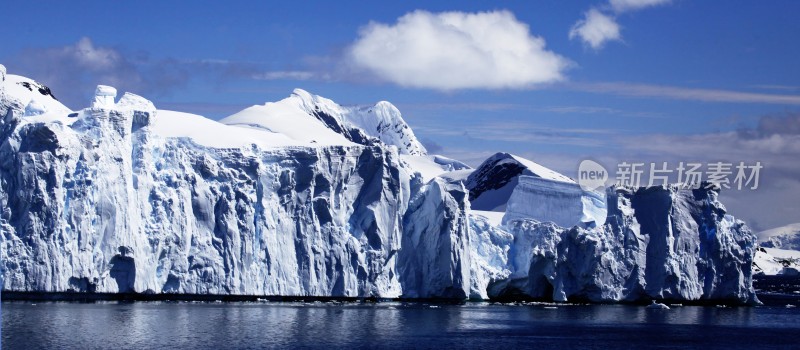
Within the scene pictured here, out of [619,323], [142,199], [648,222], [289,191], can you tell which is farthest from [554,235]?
[142,199]

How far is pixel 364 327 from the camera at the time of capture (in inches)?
1320

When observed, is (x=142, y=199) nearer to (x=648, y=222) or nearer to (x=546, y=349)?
(x=546, y=349)

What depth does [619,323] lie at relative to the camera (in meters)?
39.2

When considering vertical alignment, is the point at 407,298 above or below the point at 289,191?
below

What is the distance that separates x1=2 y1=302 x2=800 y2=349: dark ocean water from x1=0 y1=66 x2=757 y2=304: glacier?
151 cm

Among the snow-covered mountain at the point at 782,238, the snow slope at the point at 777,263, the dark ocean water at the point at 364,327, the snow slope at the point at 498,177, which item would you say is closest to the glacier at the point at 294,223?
the dark ocean water at the point at 364,327

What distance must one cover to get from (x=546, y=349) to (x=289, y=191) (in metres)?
18.4

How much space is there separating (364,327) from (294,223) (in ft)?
36.9

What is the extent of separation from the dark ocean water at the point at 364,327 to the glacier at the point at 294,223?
1.51 meters

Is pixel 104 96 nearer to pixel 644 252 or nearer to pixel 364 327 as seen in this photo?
pixel 364 327

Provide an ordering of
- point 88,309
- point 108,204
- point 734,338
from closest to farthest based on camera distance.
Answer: point 734,338 < point 88,309 < point 108,204

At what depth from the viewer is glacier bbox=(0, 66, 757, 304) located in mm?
38219

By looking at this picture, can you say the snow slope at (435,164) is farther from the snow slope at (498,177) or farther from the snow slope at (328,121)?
the snow slope at (498,177)

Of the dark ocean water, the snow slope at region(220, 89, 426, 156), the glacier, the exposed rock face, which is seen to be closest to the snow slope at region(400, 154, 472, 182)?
the snow slope at region(220, 89, 426, 156)
